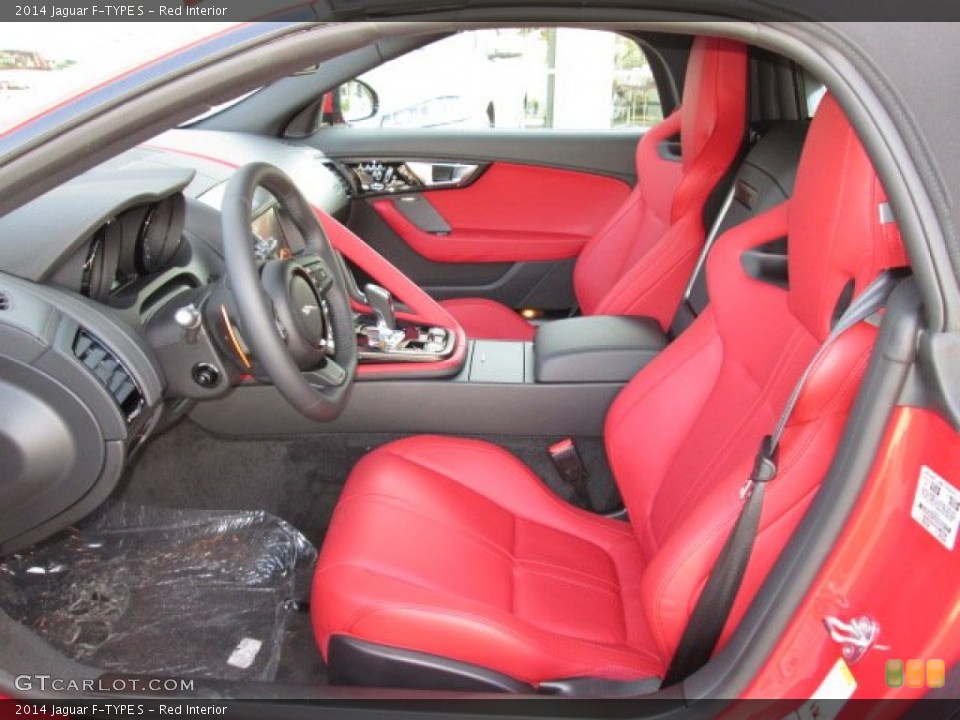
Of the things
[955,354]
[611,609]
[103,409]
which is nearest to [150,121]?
[103,409]

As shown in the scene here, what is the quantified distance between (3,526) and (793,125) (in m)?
1.74

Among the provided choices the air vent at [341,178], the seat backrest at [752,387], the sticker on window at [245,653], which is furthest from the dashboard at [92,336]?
the air vent at [341,178]

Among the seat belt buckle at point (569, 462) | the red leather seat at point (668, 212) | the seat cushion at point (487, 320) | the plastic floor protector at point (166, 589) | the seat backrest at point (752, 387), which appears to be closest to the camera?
the seat backrest at point (752, 387)

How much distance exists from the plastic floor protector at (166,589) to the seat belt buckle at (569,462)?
0.59 m

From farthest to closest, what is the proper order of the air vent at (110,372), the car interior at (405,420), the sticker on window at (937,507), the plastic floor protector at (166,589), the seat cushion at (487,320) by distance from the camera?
the seat cushion at (487,320)
the plastic floor protector at (166,589)
the air vent at (110,372)
the car interior at (405,420)
the sticker on window at (937,507)

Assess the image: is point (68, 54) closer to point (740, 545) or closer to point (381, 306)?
point (381, 306)

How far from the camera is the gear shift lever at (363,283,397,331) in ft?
6.27

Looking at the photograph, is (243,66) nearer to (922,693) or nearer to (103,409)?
(103,409)

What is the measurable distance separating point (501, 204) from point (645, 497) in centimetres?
181

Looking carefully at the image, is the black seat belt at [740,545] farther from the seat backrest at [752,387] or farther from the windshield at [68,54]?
the windshield at [68,54]

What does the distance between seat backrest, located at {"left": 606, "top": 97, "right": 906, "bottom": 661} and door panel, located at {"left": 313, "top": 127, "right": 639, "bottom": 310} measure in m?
1.52

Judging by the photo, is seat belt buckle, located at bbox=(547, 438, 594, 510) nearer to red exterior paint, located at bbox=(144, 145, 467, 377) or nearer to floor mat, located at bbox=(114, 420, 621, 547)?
floor mat, located at bbox=(114, 420, 621, 547)

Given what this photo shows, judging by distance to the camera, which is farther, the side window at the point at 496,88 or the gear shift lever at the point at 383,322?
the side window at the point at 496,88

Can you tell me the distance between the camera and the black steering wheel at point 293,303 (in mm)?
1265
